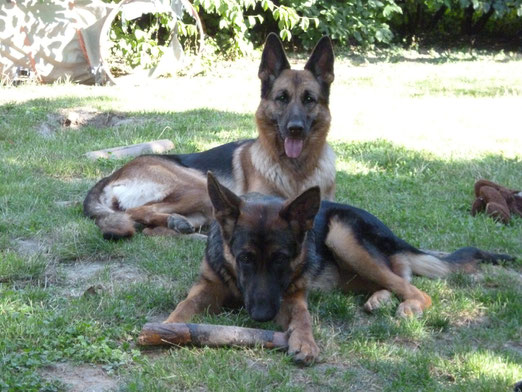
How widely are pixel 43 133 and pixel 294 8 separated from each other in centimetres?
837

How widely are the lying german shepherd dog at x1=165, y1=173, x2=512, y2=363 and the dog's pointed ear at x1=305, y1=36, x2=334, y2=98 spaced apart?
1619mm

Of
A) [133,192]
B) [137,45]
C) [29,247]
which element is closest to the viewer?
[29,247]

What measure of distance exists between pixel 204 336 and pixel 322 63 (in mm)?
3401

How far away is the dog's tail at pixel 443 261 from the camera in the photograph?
5.36 m

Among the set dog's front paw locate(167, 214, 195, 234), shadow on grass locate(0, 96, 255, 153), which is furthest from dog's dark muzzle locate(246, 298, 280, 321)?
shadow on grass locate(0, 96, 255, 153)

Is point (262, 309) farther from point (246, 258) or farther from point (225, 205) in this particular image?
point (225, 205)

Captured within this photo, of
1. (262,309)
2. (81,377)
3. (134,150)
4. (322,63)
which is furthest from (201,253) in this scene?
(134,150)

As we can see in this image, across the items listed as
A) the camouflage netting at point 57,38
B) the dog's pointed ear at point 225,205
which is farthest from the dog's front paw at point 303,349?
the camouflage netting at point 57,38

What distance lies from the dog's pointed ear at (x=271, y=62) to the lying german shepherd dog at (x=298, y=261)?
152cm

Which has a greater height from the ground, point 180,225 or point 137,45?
point 137,45

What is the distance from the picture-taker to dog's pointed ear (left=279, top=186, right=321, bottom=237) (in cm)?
440

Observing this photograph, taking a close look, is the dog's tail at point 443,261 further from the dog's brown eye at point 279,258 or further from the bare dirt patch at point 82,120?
the bare dirt patch at point 82,120

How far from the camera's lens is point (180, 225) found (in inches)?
253

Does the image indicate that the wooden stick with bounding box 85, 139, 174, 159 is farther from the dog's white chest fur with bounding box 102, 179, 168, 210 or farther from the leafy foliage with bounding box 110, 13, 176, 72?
the leafy foliage with bounding box 110, 13, 176, 72
